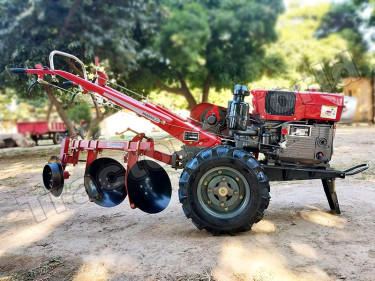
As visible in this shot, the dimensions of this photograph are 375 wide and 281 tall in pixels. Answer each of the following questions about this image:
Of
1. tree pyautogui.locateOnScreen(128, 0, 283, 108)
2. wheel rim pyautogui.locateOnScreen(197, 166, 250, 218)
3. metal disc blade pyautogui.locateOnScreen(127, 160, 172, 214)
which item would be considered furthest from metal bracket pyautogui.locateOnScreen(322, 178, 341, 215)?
tree pyautogui.locateOnScreen(128, 0, 283, 108)

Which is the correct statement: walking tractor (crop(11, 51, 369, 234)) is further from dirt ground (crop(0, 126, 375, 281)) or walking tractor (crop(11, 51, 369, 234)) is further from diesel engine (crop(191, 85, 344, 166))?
dirt ground (crop(0, 126, 375, 281))

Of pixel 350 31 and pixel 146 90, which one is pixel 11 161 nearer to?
pixel 146 90

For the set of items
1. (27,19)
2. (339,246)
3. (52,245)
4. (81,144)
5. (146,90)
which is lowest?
(52,245)

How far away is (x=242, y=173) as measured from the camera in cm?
396

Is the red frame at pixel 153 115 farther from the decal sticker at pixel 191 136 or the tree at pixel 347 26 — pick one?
the tree at pixel 347 26

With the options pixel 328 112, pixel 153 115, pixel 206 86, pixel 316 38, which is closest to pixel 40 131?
pixel 206 86

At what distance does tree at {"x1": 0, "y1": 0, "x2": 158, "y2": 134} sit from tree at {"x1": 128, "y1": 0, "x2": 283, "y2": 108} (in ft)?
3.72

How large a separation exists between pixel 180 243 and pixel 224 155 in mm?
1048

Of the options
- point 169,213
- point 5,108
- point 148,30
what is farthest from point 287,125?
point 5,108

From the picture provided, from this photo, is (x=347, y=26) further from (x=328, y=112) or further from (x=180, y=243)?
(x=180, y=243)

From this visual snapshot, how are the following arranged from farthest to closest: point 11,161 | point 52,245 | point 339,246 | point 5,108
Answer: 1. point 5,108
2. point 11,161
3. point 52,245
4. point 339,246

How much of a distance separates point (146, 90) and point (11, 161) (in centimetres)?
499

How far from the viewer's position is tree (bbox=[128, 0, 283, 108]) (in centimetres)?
717

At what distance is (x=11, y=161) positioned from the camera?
11.6 metres
